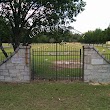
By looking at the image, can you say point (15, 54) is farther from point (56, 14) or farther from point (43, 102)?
point (43, 102)

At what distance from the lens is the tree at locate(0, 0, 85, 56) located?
1269 cm

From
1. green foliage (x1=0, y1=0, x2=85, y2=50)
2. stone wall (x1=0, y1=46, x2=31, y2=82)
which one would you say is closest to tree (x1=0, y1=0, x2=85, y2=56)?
green foliage (x1=0, y1=0, x2=85, y2=50)

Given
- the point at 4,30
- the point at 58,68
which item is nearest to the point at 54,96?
the point at 4,30

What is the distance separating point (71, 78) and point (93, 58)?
5.02 ft

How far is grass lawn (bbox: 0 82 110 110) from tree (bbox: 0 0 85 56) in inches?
145

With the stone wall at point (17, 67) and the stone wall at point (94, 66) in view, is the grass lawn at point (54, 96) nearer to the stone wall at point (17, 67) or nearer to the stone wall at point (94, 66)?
the stone wall at point (17, 67)

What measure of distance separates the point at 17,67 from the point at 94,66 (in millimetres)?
3578

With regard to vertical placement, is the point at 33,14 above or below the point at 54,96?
above

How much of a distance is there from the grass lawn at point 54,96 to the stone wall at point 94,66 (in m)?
0.89

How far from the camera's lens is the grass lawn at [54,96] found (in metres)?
7.54

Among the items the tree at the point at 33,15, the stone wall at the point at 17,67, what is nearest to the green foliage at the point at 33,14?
the tree at the point at 33,15

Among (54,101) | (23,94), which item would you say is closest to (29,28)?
(23,94)

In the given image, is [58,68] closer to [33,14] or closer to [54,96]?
[33,14]

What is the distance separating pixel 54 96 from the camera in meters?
8.84
